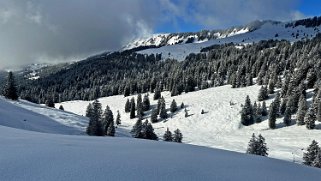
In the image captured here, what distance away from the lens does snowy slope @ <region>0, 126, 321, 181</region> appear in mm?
10664

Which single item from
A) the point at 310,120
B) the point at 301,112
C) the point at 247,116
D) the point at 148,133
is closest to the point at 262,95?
the point at 247,116

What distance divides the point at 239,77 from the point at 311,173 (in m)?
142

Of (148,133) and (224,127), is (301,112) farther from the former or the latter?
(148,133)

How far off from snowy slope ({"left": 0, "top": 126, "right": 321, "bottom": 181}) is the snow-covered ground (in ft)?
188

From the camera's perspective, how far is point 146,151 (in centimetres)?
1505

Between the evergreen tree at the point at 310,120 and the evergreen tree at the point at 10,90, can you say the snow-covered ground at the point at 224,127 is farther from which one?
the evergreen tree at the point at 10,90

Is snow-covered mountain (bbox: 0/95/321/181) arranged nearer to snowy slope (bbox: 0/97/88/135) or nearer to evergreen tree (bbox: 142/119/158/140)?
snowy slope (bbox: 0/97/88/135)

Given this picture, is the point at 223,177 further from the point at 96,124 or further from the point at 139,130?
the point at 139,130

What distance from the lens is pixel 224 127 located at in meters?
110

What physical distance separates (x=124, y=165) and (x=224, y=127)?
331 feet

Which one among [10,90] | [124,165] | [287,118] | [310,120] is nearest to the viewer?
[124,165]

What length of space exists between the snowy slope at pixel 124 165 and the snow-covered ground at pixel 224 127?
57152 millimetres

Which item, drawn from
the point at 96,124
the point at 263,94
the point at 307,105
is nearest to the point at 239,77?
the point at 263,94

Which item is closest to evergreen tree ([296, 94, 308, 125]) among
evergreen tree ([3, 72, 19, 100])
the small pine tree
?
the small pine tree
